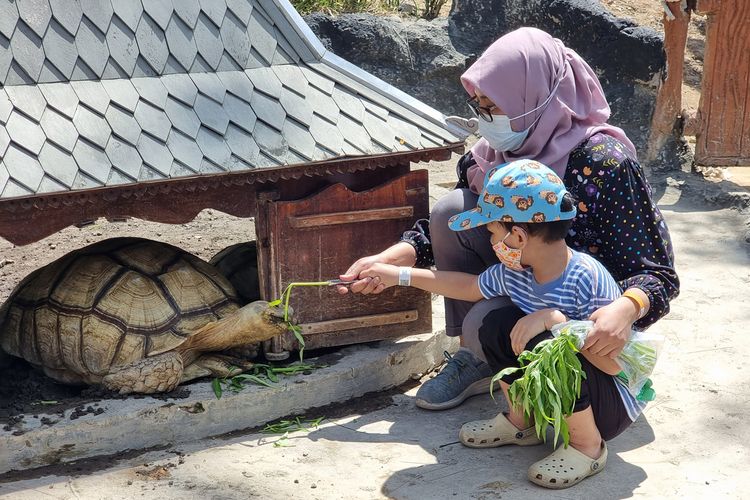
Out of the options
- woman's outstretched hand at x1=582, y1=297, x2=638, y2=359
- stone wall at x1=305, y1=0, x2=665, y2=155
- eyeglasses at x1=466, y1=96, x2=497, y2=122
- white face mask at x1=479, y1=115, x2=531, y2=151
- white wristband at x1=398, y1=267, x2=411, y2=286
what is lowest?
woman's outstretched hand at x1=582, y1=297, x2=638, y2=359

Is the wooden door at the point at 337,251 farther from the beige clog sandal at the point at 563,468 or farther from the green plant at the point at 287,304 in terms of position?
the beige clog sandal at the point at 563,468

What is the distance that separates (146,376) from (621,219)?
2021 millimetres

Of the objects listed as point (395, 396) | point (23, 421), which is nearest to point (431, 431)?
point (395, 396)

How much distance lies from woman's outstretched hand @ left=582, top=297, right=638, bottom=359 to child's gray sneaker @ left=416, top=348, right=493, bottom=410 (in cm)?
104

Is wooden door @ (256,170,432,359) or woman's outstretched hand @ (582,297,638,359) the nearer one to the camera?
woman's outstretched hand @ (582,297,638,359)

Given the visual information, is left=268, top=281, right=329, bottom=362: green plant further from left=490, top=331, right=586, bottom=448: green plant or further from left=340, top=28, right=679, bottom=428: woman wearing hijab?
left=490, top=331, right=586, bottom=448: green plant

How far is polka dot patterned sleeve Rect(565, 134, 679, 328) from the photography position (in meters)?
3.70

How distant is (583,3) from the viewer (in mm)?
9195

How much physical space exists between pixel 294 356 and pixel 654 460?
168cm

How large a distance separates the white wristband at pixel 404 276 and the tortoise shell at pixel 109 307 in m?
0.97

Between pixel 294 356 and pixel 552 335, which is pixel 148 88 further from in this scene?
pixel 552 335

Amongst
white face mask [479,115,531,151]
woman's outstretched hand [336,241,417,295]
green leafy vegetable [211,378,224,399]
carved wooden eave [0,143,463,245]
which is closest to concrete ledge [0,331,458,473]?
green leafy vegetable [211,378,224,399]

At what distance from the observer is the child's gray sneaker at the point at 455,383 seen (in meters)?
4.38

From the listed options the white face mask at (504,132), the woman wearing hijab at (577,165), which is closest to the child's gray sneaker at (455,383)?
the woman wearing hijab at (577,165)
